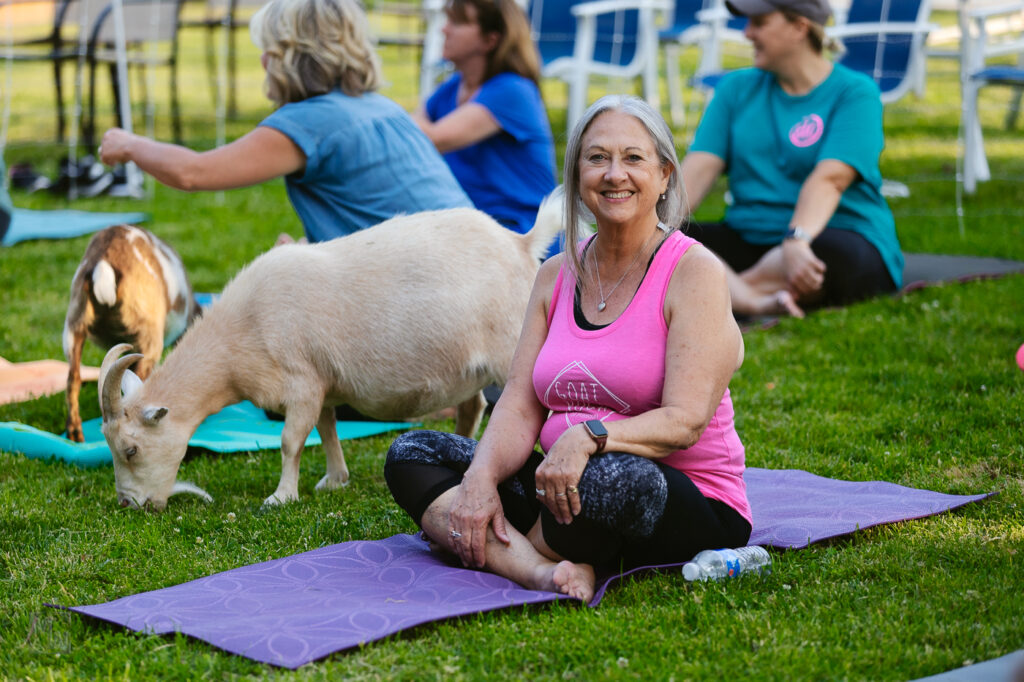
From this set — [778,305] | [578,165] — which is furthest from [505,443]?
[778,305]

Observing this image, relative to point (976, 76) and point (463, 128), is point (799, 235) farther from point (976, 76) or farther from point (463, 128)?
point (976, 76)

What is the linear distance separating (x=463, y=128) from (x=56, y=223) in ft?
17.1

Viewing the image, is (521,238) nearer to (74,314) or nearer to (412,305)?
(412,305)

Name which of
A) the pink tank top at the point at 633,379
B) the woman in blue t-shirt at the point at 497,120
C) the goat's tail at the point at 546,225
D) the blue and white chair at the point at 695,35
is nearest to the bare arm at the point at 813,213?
the woman in blue t-shirt at the point at 497,120

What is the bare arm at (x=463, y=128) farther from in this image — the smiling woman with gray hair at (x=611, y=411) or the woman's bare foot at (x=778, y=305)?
the smiling woman with gray hair at (x=611, y=411)

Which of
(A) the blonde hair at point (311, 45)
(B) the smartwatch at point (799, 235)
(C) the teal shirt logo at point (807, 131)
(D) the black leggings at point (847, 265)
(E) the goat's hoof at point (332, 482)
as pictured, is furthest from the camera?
(D) the black leggings at point (847, 265)

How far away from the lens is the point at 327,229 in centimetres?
543

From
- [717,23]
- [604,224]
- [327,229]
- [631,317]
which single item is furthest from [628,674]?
[717,23]

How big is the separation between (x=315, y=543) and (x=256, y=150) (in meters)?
1.82

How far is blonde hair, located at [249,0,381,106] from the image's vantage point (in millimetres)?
4992

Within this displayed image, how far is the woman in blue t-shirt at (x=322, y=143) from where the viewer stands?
16.1 ft

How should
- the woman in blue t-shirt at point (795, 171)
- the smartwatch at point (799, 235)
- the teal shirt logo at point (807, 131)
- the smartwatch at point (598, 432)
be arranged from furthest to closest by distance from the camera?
the teal shirt logo at point (807, 131)
the woman in blue t-shirt at point (795, 171)
the smartwatch at point (799, 235)
the smartwatch at point (598, 432)

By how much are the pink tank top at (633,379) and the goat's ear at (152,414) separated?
151cm

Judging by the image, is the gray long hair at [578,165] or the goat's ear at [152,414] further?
the goat's ear at [152,414]
